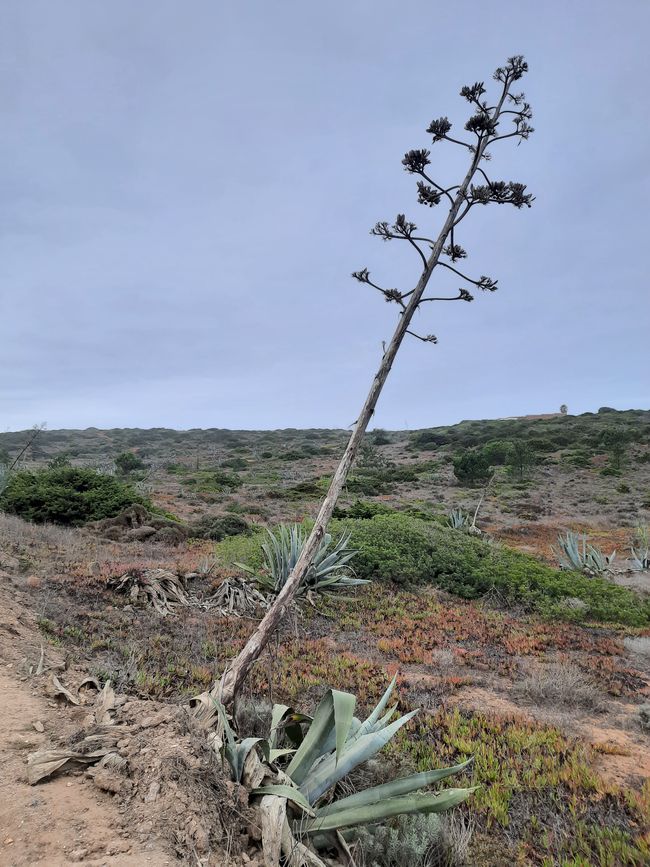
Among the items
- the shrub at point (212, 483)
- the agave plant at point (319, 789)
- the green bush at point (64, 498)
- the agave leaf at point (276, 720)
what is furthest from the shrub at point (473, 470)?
the agave plant at point (319, 789)

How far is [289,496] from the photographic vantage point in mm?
25375

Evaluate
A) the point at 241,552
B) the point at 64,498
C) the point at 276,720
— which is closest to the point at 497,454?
the point at 241,552

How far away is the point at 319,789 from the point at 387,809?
444 mm

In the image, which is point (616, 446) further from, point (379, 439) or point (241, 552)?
point (241, 552)

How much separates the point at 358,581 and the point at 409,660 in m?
3.19

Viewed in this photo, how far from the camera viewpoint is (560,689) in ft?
18.5

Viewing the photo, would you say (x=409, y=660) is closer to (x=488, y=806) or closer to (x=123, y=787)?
(x=488, y=806)

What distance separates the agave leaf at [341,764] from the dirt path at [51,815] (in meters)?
1.07

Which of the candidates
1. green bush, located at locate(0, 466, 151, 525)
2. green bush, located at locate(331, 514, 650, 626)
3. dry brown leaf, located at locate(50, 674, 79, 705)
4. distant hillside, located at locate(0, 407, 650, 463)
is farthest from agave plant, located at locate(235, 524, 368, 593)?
distant hillside, located at locate(0, 407, 650, 463)

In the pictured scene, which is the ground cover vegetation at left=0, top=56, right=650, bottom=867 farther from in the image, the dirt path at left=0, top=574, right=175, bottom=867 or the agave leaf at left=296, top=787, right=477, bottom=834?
the dirt path at left=0, top=574, right=175, bottom=867

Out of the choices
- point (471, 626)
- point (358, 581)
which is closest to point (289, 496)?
point (358, 581)

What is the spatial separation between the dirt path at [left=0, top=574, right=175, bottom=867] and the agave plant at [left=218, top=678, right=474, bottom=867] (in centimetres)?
61

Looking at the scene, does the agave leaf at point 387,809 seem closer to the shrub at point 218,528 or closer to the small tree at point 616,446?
the shrub at point 218,528

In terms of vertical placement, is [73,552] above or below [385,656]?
above
